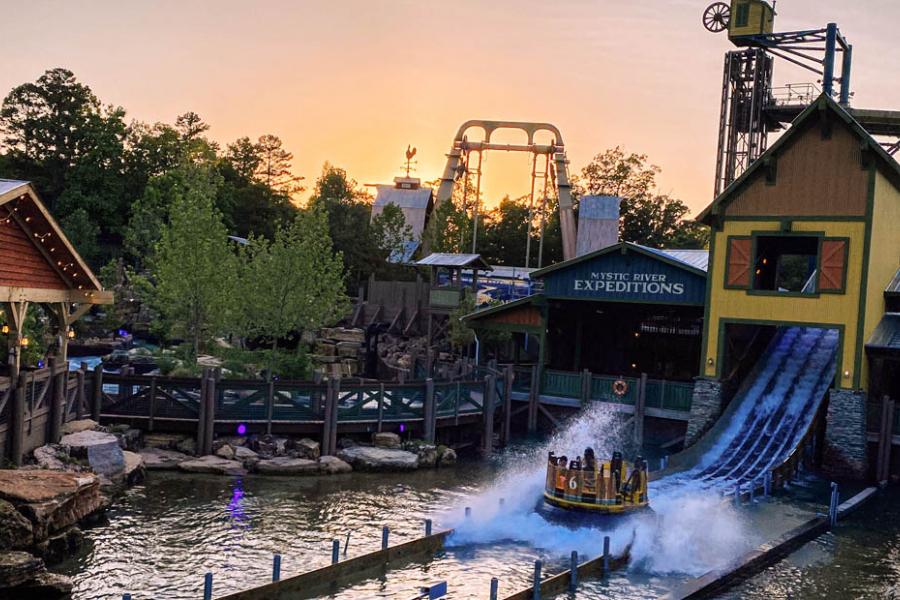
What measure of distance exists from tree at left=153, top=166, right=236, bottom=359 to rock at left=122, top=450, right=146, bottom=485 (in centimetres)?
1141

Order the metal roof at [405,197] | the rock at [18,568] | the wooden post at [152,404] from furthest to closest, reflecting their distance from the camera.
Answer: the metal roof at [405,197], the wooden post at [152,404], the rock at [18,568]

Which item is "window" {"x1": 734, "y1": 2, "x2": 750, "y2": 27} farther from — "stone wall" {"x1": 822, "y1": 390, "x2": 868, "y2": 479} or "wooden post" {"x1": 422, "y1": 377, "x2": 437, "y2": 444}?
"wooden post" {"x1": 422, "y1": 377, "x2": 437, "y2": 444}

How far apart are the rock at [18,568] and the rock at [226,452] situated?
11167mm

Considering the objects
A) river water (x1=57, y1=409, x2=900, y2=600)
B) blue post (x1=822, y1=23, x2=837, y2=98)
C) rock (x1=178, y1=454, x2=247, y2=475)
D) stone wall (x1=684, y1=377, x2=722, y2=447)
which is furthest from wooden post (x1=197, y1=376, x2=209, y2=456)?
blue post (x1=822, y1=23, x2=837, y2=98)

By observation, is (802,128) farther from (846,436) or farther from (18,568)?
(18,568)

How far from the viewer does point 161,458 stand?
27984mm

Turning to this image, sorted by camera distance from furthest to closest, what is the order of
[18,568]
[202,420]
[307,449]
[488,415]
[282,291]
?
[282,291] < [488,415] < [307,449] < [202,420] < [18,568]

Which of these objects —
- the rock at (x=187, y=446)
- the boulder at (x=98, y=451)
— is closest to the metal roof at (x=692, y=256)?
the rock at (x=187, y=446)

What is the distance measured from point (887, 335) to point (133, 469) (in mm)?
24976

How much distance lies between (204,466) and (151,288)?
43.4 ft

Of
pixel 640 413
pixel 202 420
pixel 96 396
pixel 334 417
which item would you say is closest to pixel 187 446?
pixel 202 420

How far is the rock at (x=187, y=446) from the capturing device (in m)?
28.9

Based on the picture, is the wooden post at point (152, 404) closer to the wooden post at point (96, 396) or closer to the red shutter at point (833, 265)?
the wooden post at point (96, 396)

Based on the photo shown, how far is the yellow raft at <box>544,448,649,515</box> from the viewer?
917 inches
